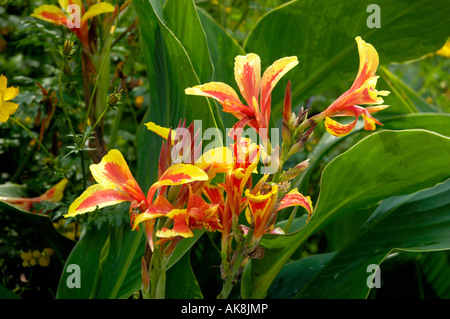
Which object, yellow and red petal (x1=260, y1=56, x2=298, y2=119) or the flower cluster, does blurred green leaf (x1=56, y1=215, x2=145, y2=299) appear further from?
yellow and red petal (x1=260, y1=56, x2=298, y2=119)

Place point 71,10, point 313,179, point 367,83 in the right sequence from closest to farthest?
point 367,83 < point 71,10 < point 313,179

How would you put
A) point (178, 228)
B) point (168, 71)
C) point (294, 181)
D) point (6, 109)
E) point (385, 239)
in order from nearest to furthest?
point (178, 228)
point (6, 109)
point (168, 71)
point (385, 239)
point (294, 181)

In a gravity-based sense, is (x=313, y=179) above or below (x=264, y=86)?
above

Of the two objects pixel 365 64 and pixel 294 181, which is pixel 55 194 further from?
pixel 365 64

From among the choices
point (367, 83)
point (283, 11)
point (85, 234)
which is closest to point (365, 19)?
point (283, 11)

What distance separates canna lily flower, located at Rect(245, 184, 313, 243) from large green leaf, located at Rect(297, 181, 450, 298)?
34cm

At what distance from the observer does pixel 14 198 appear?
37.9 inches

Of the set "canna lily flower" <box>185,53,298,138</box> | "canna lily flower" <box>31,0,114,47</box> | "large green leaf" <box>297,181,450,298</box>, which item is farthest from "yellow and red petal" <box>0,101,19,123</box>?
"large green leaf" <box>297,181,450,298</box>

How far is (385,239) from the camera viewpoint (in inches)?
37.2

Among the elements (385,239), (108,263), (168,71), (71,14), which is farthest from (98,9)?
(385,239)

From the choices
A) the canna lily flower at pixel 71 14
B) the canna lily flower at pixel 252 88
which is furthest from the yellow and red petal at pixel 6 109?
the canna lily flower at pixel 252 88

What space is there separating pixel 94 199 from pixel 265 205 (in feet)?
0.65
